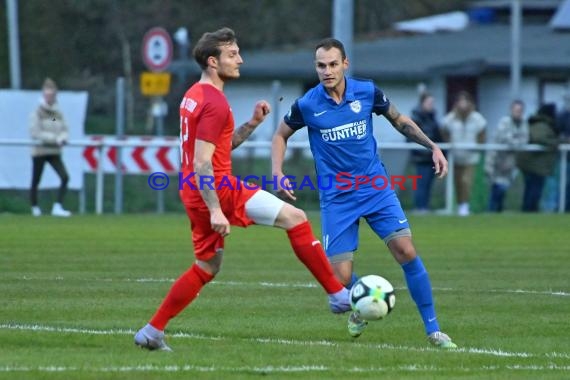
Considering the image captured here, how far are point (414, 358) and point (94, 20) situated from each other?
48.0m

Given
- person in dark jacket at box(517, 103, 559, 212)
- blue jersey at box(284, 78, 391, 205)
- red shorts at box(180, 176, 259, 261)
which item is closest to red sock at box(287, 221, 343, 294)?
red shorts at box(180, 176, 259, 261)

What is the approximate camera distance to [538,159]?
24.6 metres

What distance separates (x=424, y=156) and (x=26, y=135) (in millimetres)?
6656

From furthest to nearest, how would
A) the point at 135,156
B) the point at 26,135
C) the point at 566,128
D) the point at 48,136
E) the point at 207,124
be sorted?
1. the point at 566,128
2. the point at 26,135
3. the point at 135,156
4. the point at 48,136
5. the point at 207,124

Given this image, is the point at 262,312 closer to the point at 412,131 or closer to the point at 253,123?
the point at 412,131

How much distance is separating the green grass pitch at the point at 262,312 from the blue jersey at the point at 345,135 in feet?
3.36

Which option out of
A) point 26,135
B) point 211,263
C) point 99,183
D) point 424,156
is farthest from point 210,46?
point 26,135

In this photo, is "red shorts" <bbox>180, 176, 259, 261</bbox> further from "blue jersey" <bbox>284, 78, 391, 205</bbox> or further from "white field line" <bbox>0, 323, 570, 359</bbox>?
"blue jersey" <bbox>284, 78, 391, 205</bbox>

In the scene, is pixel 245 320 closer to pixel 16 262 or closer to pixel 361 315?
pixel 361 315

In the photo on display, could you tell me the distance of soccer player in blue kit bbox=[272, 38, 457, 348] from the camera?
10234 millimetres

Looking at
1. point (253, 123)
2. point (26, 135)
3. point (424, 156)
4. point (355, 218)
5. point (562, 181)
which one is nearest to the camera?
point (253, 123)

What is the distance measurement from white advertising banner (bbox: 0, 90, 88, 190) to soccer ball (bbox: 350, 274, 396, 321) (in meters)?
15.0

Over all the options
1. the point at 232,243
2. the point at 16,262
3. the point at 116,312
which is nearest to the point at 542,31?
the point at 232,243

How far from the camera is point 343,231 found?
10.4 metres
